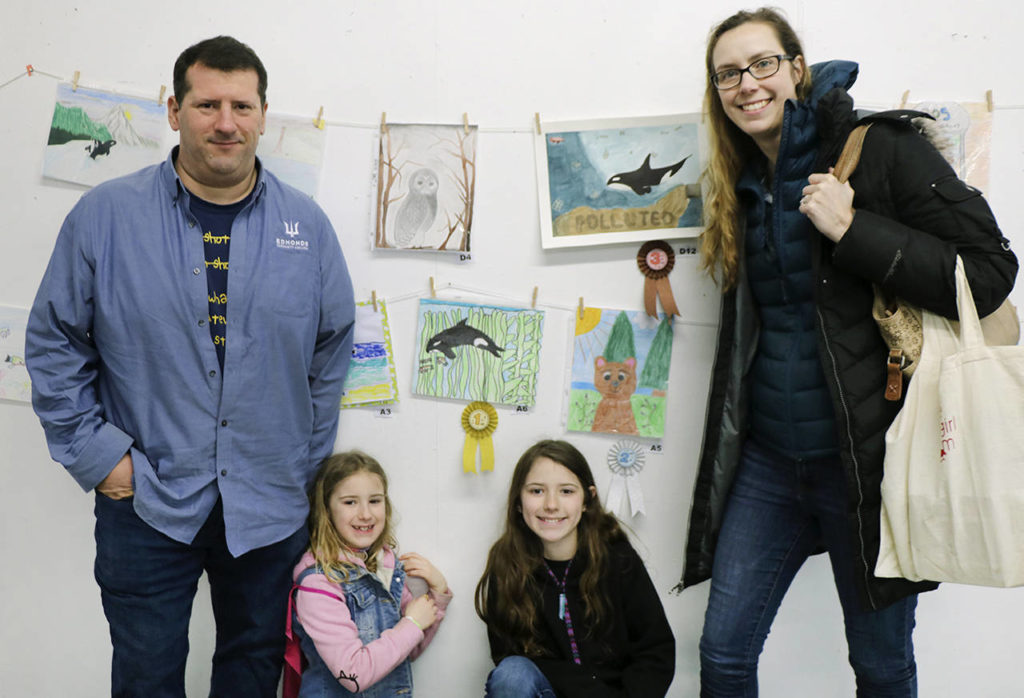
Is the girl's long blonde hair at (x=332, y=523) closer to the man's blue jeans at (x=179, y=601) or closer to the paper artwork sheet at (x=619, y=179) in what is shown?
the man's blue jeans at (x=179, y=601)

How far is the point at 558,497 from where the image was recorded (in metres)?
1.95

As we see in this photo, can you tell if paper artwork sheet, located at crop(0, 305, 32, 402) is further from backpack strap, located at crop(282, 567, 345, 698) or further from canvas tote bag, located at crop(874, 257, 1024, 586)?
canvas tote bag, located at crop(874, 257, 1024, 586)

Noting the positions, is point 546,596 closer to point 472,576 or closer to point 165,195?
point 472,576

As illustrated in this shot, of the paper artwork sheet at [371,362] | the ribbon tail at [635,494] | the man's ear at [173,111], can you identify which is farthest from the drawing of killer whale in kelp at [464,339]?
the man's ear at [173,111]

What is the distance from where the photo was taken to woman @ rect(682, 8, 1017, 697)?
1430 millimetres

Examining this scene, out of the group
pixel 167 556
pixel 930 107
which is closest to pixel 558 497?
pixel 167 556

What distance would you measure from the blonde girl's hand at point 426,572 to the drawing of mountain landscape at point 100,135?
1276 millimetres

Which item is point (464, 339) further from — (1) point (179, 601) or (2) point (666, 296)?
(1) point (179, 601)

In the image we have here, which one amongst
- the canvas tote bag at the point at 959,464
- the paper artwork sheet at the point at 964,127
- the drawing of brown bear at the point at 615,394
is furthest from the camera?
the drawing of brown bear at the point at 615,394

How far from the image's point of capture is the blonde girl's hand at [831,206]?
145 cm

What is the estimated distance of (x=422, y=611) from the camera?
2.03 meters

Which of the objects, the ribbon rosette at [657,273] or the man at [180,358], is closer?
the man at [180,358]

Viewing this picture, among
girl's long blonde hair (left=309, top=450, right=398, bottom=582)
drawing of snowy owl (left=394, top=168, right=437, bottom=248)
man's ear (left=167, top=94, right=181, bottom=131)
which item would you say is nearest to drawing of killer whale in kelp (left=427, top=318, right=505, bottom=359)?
drawing of snowy owl (left=394, top=168, right=437, bottom=248)

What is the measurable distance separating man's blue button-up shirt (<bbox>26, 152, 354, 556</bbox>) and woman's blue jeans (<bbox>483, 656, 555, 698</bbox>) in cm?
63
